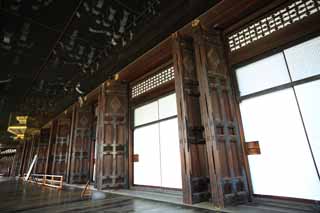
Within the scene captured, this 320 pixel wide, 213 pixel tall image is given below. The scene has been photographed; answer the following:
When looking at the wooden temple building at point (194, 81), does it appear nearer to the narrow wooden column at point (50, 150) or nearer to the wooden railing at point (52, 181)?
the wooden railing at point (52, 181)

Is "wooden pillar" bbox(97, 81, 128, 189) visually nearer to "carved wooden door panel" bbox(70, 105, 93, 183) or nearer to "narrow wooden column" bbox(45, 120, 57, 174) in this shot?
"carved wooden door panel" bbox(70, 105, 93, 183)

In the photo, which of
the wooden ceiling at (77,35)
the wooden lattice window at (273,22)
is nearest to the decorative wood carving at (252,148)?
the wooden lattice window at (273,22)

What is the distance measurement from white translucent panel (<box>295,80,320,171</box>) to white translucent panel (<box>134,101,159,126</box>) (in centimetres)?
301

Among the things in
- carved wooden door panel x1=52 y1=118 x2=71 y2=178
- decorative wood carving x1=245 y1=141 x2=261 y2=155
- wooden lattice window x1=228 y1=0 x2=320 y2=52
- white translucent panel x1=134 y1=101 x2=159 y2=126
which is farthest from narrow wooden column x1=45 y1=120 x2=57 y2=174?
wooden lattice window x1=228 y1=0 x2=320 y2=52

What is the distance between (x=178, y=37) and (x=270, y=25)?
161 cm

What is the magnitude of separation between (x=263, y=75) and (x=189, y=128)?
150 cm

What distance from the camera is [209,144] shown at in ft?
9.28

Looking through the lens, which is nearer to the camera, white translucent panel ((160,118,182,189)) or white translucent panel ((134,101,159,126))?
white translucent panel ((160,118,182,189))

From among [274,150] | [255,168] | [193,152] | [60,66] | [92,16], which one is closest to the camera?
[274,150]

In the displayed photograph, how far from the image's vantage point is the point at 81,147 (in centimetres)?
690

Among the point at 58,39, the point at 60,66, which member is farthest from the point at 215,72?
the point at 60,66

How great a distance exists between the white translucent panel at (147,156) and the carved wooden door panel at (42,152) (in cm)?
809

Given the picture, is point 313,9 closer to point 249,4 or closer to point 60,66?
point 249,4

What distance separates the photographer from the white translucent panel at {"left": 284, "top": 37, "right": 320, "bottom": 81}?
2432 mm
